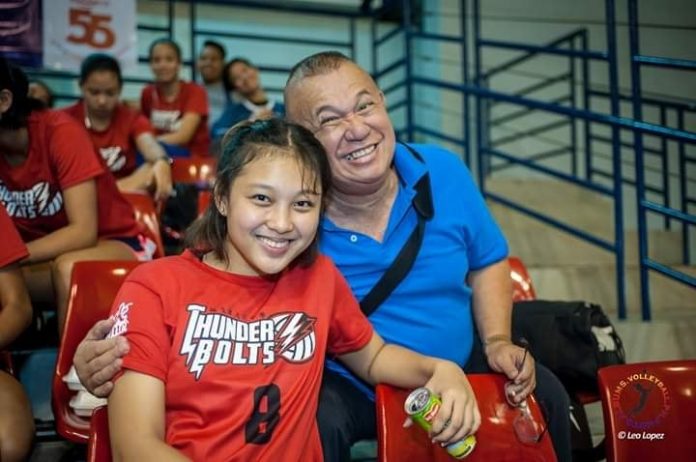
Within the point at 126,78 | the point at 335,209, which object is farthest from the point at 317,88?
the point at 126,78

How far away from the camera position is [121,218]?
2.31 m

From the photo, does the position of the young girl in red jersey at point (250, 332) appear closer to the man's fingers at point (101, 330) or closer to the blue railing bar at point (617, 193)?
the man's fingers at point (101, 330)

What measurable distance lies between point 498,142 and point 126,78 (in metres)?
2.96

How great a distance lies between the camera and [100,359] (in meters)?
1.15

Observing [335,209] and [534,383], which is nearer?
[534,383]

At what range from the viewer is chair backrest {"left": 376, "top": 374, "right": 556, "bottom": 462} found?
1280 mm

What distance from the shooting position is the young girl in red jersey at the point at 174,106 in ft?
12.9

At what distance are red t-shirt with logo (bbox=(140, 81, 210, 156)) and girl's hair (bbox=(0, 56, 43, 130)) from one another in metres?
2.00

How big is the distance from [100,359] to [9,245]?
2.23 ft

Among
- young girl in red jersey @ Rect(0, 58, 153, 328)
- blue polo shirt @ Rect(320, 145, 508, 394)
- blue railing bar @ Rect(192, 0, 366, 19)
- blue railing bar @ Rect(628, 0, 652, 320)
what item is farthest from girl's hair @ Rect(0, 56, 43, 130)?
blue railing bar @ Rect(192, 0, 366, 19)

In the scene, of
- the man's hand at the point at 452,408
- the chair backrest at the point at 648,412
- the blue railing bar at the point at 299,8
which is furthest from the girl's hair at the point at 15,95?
the blue railing bar at the point at 299,8

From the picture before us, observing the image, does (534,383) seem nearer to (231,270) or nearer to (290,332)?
(290,332)

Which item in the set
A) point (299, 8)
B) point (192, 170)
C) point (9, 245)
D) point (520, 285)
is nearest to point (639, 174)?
point (520, 285)

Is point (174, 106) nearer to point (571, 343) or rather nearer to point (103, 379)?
point (571, 343)
